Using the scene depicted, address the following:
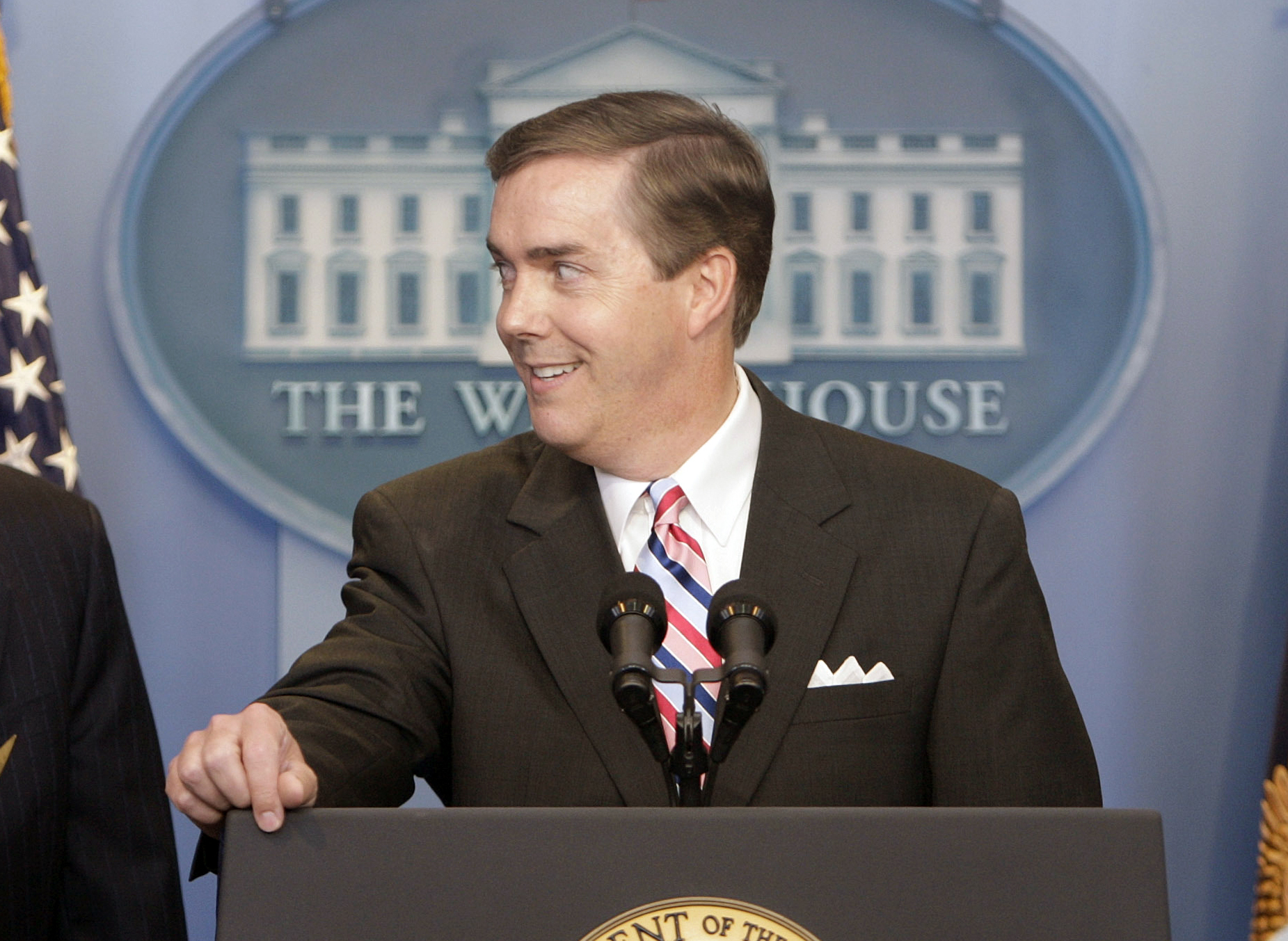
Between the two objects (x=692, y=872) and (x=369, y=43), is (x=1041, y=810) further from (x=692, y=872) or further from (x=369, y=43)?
(x=369, y=43)

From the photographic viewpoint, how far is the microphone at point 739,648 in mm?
1217

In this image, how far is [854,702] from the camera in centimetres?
183

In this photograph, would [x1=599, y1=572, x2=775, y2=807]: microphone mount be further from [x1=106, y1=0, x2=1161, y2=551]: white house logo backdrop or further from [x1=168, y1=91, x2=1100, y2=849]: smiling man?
[x1=106, y1=0, x2=1161, y2=551]: white house logo backdrop

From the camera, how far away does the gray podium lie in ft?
3.73

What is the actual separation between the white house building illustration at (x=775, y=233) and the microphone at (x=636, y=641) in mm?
2203

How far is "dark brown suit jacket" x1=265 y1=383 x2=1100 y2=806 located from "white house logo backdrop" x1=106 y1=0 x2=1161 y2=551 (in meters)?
1.48

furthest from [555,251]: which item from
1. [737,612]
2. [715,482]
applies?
[737,612]

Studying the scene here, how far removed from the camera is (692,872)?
3.74 feet

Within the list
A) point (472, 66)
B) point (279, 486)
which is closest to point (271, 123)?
point (472, 66)

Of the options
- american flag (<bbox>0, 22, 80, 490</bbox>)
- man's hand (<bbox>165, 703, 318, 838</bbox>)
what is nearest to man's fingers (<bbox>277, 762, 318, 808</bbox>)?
man's hand (<bbox>165, 703, 318, 838</bbox>)

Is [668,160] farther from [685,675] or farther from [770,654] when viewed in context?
[685,675]

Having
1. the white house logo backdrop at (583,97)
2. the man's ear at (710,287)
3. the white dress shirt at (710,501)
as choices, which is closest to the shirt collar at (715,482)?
the white dress shirt at (710,501)

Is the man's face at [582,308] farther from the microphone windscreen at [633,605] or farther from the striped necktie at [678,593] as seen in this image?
the microphone windscreen at [633,605]

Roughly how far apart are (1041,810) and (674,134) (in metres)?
1.17
